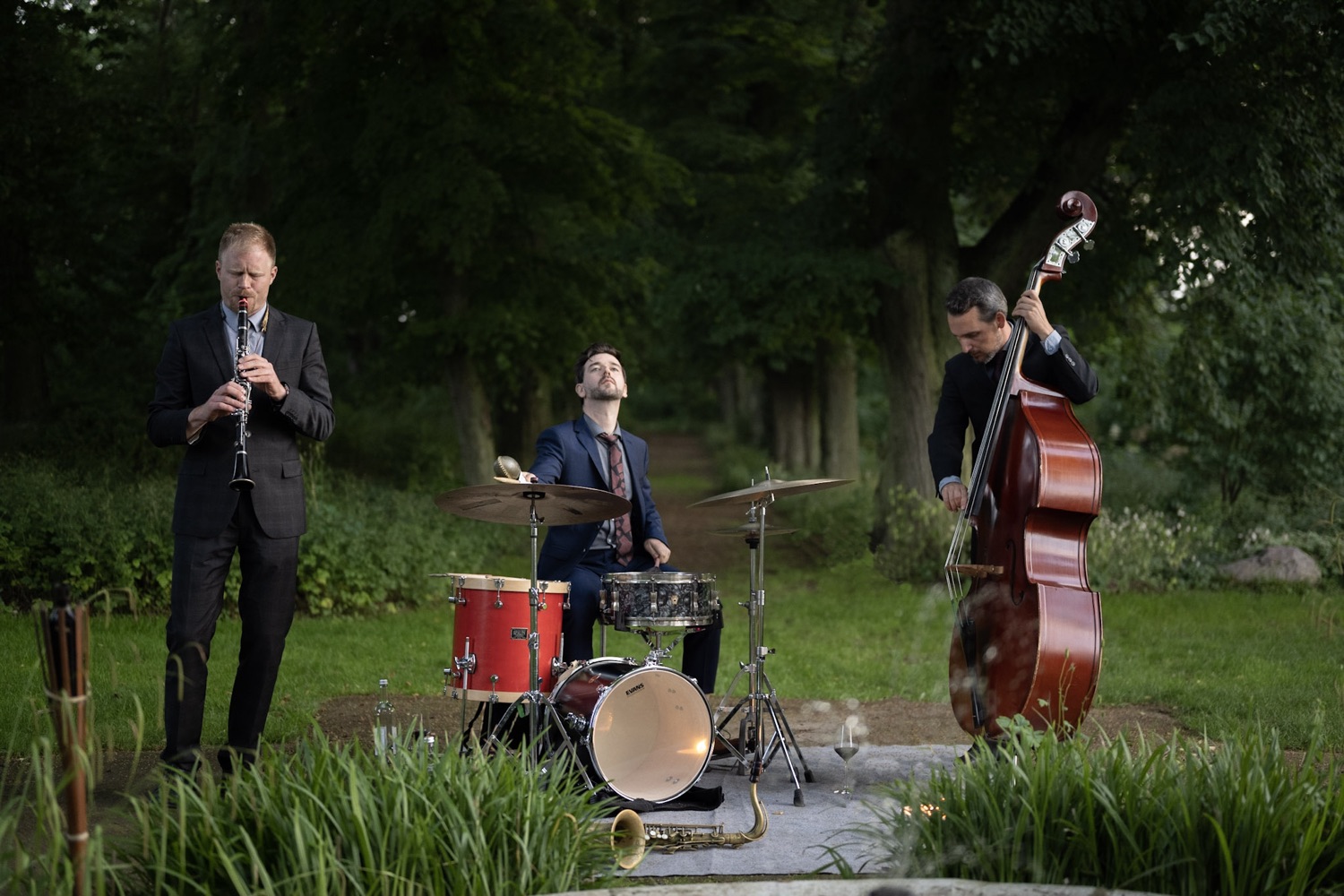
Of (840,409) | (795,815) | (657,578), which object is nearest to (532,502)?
(657,578)

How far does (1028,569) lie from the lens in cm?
485

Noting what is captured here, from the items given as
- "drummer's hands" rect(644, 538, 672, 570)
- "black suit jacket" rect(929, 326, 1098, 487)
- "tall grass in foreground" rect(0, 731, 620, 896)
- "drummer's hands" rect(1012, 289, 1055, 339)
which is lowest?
"tall grass in foreground" rect(0, 731, 620, 896)

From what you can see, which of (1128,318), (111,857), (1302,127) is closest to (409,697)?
(111,857)

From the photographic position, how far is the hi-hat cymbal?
5051 millimetres

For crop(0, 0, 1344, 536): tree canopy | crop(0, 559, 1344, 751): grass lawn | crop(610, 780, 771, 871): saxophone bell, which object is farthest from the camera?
crop(0, 0, 1344, 536): tree canopy

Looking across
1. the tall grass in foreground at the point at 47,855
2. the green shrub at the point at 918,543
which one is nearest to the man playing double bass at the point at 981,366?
the tall grass in foreground at the point at 47,855

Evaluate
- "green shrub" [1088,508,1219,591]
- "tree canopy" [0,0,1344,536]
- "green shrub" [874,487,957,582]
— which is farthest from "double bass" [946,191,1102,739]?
"green shrub" [874,487,957,582]

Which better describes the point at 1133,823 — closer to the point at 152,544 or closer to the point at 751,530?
the point at 751,530

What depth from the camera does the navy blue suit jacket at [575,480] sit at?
609cm

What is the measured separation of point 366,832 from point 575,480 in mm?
3062

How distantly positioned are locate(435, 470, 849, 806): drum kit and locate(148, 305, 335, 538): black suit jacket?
597mm

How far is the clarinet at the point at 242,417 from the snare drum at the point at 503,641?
1.17 m

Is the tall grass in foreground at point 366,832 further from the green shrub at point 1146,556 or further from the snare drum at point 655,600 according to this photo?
the green shrub at point 1146,556

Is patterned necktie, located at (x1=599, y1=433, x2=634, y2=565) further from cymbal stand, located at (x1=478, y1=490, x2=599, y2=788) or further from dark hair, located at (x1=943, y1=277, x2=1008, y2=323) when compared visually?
dark hair, located at (x1=943, y1=277, x2=1008, y2=323)
